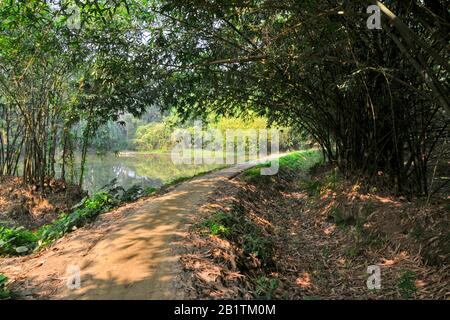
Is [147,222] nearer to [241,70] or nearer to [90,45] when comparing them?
[90,45]

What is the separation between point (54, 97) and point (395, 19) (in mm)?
9878

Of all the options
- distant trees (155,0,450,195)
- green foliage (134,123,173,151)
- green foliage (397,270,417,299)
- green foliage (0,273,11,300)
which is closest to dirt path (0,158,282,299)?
green foliage (0,273,11,300)

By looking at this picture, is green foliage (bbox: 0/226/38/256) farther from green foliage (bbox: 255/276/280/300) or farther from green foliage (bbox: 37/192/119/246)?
green foliage (bbox: 255/276/280/300)

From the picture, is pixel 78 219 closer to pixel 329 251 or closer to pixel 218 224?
pixel 218 224

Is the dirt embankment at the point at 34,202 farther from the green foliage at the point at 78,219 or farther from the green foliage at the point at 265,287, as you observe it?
the green foliage at the point at 265,287

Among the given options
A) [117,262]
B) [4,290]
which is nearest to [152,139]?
[117,262]

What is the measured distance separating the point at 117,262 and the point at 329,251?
3110 millimetres

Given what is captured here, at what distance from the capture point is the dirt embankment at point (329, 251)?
150 inches

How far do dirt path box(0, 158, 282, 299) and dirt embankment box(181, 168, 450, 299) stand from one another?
0.25m

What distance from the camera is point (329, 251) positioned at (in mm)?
5500

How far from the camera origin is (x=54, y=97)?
10594 millimetres

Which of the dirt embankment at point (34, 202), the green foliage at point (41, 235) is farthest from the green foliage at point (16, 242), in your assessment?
the dirt embankment at point (34, 202)
